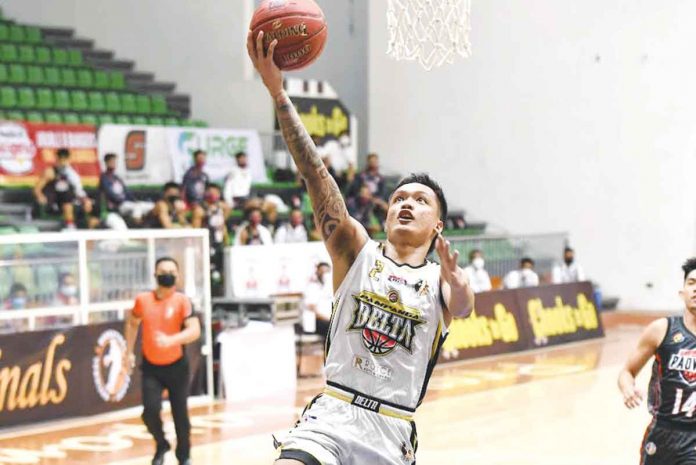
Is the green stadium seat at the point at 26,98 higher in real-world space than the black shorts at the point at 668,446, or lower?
higher

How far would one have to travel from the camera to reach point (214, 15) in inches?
930

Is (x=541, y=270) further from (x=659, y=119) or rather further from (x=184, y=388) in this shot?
(x=184, y=388)

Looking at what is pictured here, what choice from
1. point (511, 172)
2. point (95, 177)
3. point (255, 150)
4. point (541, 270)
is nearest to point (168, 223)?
point (95, 177)

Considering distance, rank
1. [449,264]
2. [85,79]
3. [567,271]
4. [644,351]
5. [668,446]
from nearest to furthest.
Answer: [449,264], [668,446], [644,351], [567,271], [85,79]

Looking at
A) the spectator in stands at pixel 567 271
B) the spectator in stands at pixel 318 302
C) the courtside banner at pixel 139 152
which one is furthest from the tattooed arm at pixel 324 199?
the spectator in stands at pixel 567 271

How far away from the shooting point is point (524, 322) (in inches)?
734

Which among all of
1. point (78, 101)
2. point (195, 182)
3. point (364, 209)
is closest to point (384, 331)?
point (195, 182)

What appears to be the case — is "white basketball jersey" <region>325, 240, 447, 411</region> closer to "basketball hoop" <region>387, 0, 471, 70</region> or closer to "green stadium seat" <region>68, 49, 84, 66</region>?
"basketball hoop" <region>387, 0, 471, 70</region>

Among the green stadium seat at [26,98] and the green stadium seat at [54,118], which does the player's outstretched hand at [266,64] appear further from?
the green stadium seat at [26,98]

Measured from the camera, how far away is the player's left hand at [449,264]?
15.3 feet

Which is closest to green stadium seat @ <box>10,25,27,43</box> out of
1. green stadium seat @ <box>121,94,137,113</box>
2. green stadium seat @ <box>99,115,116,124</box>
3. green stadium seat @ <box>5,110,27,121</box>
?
green stadium seat @ <box>121,94,137,113</box>

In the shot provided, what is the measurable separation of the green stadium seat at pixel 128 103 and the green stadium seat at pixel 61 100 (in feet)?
3.95

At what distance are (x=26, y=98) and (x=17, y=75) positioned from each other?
2.26 ft

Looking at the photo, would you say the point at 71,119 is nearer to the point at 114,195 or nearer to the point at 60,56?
the point at 114,195
